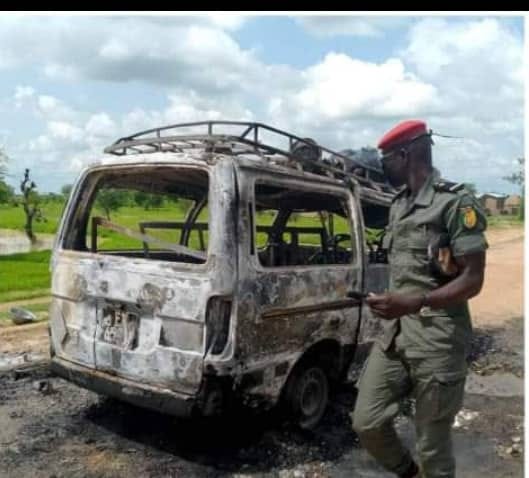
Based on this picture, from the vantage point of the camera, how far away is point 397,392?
3148 mm

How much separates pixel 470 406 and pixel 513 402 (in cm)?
45

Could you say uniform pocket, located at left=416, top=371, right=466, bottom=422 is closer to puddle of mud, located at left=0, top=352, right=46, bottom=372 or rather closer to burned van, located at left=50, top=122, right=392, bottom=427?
burned van, located at left=50, top=122, right=392, bottom=427

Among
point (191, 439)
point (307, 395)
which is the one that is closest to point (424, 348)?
point (307, 395)

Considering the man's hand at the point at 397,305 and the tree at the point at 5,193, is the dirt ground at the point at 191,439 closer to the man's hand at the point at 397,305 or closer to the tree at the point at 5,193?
the man's hand at the point at 397,305

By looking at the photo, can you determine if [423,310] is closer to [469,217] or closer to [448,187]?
[469,217]

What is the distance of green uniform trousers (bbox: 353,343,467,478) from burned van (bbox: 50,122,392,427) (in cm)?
81

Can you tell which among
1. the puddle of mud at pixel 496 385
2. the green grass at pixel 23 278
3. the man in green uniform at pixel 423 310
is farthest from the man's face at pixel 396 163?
the green grass at pixel 23 278

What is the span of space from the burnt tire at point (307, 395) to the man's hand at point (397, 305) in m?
1.37

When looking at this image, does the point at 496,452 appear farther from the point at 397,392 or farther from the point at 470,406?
the point at 397,392

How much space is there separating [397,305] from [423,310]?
17cm

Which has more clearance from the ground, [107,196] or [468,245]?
[107,196]

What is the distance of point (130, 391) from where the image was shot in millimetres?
3771

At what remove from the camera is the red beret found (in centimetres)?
316
